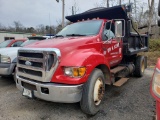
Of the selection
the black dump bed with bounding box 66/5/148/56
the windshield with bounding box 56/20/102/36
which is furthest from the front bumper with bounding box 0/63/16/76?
the black dump bed with bounding box 66/5/148/56

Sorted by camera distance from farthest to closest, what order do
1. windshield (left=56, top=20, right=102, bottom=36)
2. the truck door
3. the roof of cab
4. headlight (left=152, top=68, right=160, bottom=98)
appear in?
1. the roof of cab
2. the truck door
3. windshield (left=56, top=20, right=102, bottom=36)
4. headlight (left=152, top=68, right=160, bottom=98)

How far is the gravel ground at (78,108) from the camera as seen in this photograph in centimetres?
344

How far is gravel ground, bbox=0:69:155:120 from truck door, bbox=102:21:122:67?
3.50 feet

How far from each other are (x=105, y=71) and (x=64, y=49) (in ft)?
4.41

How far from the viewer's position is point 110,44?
4516mm

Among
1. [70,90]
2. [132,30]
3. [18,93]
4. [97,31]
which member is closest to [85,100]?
[70,90]

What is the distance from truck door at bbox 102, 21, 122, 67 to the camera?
434 cm

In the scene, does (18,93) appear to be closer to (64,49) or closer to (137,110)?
(64,49)

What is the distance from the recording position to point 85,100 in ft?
10.5

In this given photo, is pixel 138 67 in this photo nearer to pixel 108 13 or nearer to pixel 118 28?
pixel 108 13

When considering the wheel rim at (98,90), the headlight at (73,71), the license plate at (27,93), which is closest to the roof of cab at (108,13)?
the wheel rim at (98,90)

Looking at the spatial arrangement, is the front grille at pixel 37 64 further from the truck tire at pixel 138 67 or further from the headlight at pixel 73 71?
the truck tire at pixel 138 67

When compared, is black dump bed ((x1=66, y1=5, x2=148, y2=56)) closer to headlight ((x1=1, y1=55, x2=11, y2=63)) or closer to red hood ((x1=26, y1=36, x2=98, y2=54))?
red hood ((x1=26, y1=36, x2=98, y2=54))

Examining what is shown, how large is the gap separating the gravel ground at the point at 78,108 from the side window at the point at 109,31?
64.5 inches
